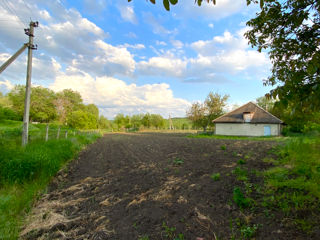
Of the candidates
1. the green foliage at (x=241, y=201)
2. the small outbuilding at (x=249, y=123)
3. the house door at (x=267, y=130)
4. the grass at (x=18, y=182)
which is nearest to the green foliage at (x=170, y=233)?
the green foliage at (x=241, y=201)

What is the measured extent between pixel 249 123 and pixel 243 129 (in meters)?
1.17

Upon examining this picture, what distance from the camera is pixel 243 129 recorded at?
80.2 feet

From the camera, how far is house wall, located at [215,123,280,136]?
2280cm

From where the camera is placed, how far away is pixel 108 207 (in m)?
3.41

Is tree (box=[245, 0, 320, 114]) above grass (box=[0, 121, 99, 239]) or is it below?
above

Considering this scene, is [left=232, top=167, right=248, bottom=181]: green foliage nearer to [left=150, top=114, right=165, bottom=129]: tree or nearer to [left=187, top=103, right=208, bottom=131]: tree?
[left=187, top=103, right=208, bottom=131]: tree

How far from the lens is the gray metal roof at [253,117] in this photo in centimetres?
2330

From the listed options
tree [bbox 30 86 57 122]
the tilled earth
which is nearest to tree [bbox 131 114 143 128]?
tree [bbox 30 86 57 122]

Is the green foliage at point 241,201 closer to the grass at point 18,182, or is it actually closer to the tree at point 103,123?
the grass at point 18,182

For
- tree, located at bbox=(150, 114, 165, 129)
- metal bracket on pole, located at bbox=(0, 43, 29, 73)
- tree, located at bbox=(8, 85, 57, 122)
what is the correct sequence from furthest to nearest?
tree, located at bbox=(150, 114, 165, 129), tree, located at bbox=(8, 85, 57, 122), metal bracket on pole, located at bbox=(0, 43, 29, 73)

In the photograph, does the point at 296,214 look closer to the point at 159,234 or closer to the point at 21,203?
the point at 159,234

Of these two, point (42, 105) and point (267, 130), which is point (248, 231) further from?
point (42, 105)

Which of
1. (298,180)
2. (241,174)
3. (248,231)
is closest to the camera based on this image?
(248,231)

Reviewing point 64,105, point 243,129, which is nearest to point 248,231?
point 243,129
